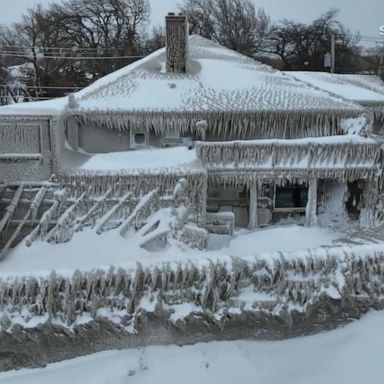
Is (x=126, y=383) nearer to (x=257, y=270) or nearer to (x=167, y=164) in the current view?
(x=257, y=270)

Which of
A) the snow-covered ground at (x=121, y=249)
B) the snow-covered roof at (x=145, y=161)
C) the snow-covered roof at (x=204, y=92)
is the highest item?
the snow-covered roof at (x=204, y=92)

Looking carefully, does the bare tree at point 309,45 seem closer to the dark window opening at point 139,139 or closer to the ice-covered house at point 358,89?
the ice-covered house at point 358,89

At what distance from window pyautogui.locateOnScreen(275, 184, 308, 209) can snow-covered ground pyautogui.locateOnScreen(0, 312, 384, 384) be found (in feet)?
19.6

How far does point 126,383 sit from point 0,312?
2.79m

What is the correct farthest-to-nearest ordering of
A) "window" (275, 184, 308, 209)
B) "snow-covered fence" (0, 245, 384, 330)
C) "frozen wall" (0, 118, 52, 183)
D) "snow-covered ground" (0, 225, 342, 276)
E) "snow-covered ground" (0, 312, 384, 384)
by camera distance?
A: "window" (275, 184, 308, 209), "frozen wall" (0, 118, 52, 183), "snow-covered ground" (0, 225, 342, 276), "snow-covered fence" (0, 245, 384, 330), "snow-covered ground" (0, 312, 384, 384)

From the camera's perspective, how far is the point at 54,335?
8359 mm

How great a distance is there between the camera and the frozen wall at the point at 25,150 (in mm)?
11086

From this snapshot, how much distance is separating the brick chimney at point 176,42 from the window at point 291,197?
551cm

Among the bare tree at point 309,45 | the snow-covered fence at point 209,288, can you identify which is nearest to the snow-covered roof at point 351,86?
the snow-covered fence at point 209,288

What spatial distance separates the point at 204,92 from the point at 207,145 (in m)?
2.53

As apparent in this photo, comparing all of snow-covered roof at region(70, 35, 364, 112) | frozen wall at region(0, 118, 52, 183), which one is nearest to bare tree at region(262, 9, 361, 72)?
snow-covered roof at region(70, 35, 364, 112)

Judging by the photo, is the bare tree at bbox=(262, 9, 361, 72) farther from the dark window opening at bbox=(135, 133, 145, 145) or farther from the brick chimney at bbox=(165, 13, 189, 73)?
the dark window opening at bbox=(135, 133, 145, 145)

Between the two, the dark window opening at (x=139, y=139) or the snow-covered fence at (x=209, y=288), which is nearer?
the snow-covered fence at (x=209, y=288)

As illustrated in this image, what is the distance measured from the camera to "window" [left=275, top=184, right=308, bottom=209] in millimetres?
14375
